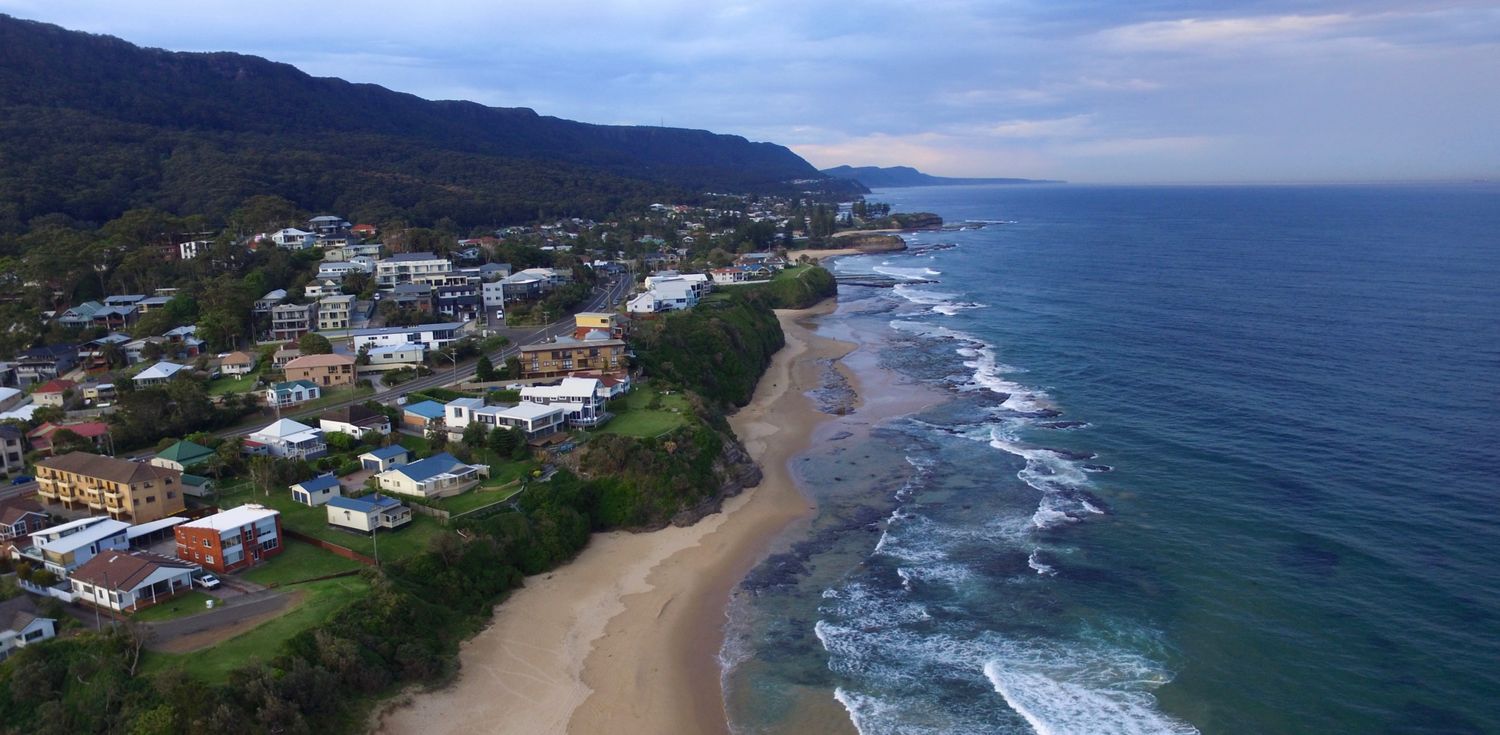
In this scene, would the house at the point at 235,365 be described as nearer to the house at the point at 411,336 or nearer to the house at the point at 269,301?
the house at the point at 411,336

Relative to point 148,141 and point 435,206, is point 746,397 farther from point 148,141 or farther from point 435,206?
point 148,141

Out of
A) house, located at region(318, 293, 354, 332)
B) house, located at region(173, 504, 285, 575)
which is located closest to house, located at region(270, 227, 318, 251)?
house, located at region(318, 293, 354, 332)

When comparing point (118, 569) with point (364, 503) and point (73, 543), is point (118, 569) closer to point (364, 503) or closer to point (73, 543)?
point (73, 543)

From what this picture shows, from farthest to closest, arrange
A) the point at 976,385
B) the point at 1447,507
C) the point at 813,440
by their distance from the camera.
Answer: the point at 976,385 < the point at 813,440 < the point at 1447,507

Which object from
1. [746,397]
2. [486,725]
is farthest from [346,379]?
[486,725]

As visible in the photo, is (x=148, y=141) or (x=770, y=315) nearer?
(x=770, y=315)

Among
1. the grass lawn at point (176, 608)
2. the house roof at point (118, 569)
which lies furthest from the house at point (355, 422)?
the grass lawn at point (176, 608)

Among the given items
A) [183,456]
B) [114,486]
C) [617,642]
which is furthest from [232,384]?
[617,642]
